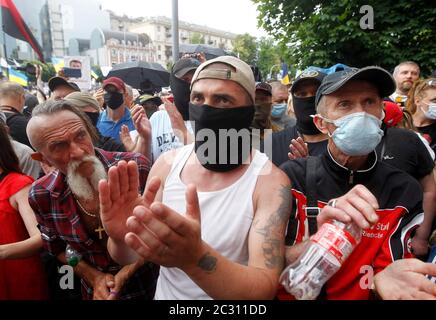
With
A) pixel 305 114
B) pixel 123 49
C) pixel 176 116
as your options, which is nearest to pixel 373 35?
pixel 305 114

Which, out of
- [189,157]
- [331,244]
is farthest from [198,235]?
[189,157]

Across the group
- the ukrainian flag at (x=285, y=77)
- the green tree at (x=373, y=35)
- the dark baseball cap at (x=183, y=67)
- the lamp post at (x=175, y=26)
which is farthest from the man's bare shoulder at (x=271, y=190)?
the ukrainian flag at (x=285, y=77)

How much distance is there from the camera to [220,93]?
5.38 ft

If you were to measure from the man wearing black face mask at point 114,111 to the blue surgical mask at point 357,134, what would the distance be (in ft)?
10.6

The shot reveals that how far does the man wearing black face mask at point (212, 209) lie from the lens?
3.58ft

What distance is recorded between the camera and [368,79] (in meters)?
1.78

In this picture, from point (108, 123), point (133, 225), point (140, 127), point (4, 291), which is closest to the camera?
point (133, 225)

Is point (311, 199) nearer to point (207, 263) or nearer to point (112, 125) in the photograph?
point (207, 263)

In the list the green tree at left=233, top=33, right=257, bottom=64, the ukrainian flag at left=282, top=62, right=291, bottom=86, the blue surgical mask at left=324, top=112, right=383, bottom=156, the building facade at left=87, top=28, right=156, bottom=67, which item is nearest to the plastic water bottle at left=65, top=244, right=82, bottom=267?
the blue surgical mask at left=324, top=112, right=383, bottom=156

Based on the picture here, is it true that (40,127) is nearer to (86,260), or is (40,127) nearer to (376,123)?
(86,260)

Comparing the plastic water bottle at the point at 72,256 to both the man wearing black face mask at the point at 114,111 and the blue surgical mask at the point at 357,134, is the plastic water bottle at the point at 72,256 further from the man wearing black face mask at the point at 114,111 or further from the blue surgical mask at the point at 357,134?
the man wearing black face mask at the point at 114,111

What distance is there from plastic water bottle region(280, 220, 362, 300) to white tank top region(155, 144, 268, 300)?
25cm

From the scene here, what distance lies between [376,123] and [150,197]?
1234mm

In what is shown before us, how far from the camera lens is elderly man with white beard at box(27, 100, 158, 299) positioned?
198 cm
